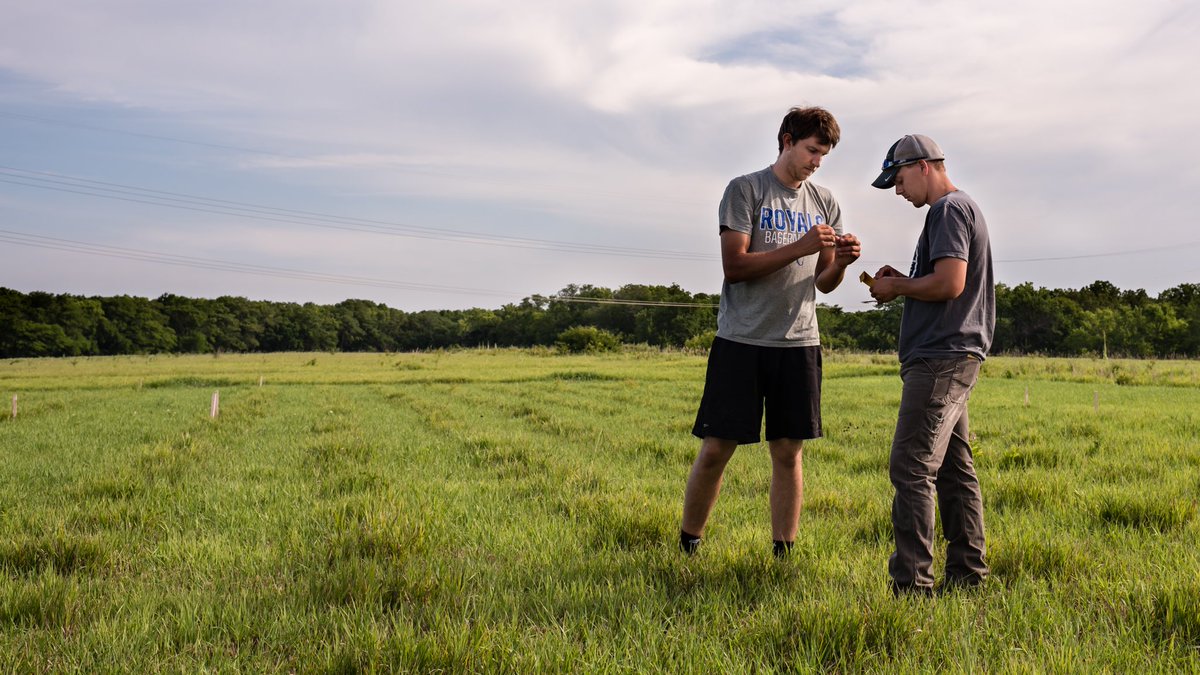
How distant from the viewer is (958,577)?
3514 mm

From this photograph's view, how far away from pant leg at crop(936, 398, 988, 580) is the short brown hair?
1480 millimetres

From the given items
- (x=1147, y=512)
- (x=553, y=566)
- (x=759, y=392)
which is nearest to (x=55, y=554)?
(x=553, y=566)

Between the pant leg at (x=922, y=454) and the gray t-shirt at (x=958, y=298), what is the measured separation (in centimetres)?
8

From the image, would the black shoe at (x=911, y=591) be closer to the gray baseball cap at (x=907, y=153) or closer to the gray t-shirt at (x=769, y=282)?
the gray t-shirt at (x=769, y=282)

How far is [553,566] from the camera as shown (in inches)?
150

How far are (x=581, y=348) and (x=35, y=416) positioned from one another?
58632 millimetres

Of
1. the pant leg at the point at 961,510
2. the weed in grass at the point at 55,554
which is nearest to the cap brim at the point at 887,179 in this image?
the pant leg at the point at 961,510

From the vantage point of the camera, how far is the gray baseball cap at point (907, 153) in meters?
3.48

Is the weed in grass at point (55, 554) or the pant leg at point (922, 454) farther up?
the pant leg at point (922, 454)

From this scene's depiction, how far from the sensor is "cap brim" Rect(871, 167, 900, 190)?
358cm

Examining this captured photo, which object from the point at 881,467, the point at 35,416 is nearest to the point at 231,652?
the point at 881,467

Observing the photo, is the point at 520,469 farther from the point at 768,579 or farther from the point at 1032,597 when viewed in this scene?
the point at 1032,597

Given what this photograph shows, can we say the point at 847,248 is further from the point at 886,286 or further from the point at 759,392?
the point at 759,392

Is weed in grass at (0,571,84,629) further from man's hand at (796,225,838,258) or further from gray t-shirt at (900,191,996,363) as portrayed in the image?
gray t-shirt at (900,191,996,363)
